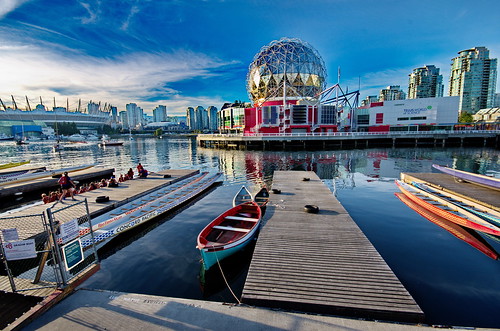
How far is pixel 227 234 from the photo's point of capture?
12.2 m

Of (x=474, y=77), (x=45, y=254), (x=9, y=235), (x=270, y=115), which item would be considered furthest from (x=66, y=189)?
(x=474, y=77)

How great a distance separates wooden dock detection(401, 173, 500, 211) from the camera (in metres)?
15.4

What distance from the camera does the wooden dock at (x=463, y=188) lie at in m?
15.4

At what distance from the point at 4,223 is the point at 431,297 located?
68.9 feet

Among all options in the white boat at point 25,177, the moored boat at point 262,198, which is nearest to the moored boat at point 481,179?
the moored boat at point 262,198

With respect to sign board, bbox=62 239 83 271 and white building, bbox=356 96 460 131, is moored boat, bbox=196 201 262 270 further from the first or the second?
white building, bbox=356 96 460 131

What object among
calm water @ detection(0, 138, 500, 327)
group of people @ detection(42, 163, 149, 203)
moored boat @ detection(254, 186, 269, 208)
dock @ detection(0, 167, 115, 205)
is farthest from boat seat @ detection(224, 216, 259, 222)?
dock @ detection(0, 167, 115, 205)

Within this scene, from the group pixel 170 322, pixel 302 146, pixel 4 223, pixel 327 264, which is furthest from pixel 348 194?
pixel 302 146

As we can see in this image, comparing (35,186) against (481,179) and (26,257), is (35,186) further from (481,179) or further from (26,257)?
(481,179)

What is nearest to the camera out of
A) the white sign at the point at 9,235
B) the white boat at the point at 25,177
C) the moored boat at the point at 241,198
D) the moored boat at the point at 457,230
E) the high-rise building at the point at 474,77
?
the white sign at the point at 9,235

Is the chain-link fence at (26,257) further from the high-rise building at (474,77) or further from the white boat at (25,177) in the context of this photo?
the high-rise building at (474,77)

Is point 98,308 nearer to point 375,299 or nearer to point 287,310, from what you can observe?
point 287,310

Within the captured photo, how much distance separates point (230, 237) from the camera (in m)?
11.9

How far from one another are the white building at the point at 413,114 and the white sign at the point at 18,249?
104 m
